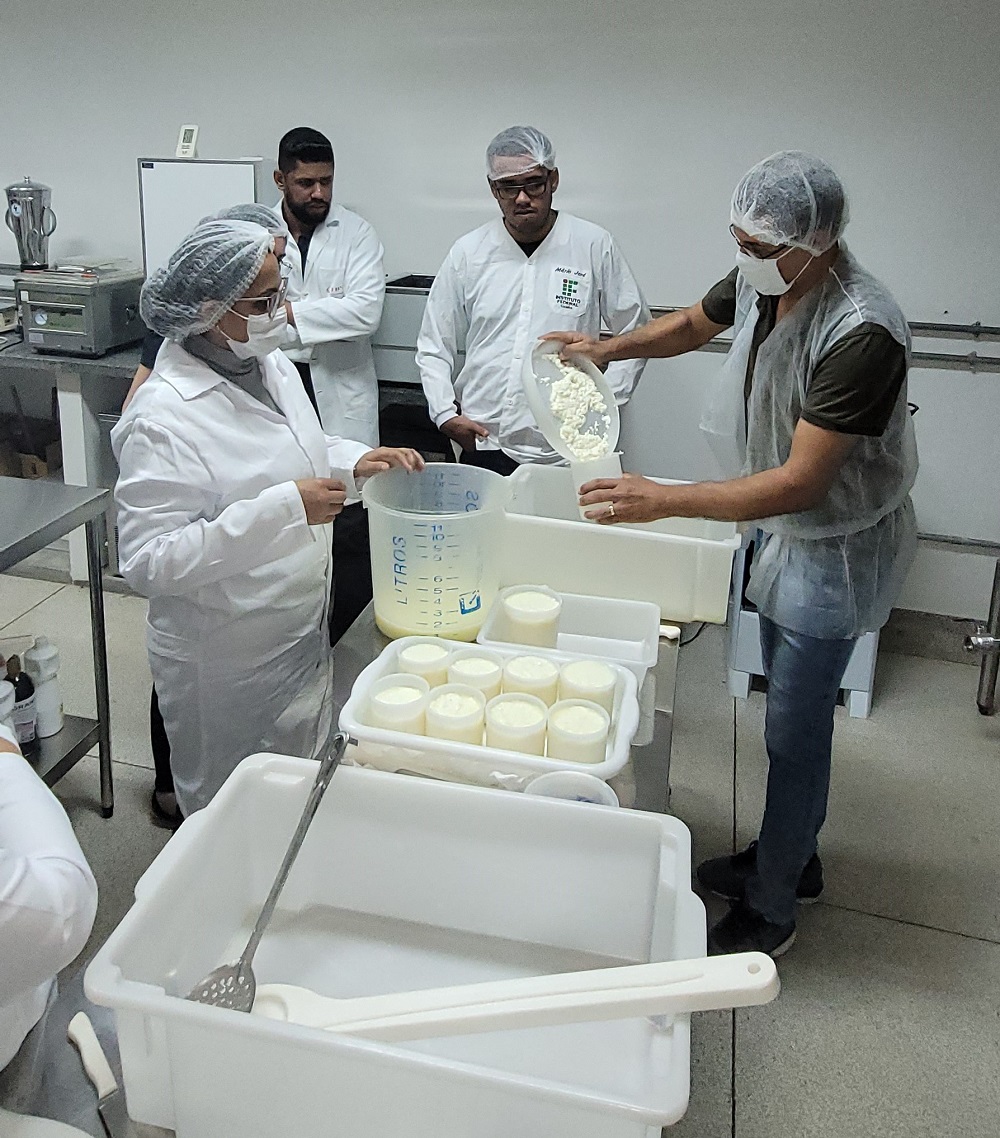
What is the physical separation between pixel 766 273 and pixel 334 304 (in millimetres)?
1705

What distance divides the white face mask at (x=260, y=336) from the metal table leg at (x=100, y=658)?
679 millimetres

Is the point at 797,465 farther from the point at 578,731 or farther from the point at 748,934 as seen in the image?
the point at 748,934

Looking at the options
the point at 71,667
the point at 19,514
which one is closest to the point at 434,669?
the point at 19,514

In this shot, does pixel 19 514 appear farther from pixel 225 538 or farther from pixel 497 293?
pixel 497 293

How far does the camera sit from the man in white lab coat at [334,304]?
3.03 meters

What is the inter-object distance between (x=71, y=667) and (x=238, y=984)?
8.16 feet

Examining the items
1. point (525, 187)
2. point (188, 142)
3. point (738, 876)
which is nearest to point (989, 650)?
point (738, 876)

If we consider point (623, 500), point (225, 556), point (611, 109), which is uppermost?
point (611, 109)

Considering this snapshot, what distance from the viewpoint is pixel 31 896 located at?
2.61 feet

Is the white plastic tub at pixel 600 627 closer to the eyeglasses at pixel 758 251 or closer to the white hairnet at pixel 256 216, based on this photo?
the eyeglasses at pixel 758 251

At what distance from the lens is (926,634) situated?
333cm

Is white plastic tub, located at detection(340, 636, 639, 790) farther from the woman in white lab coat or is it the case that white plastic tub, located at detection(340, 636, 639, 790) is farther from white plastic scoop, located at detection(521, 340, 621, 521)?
white plastic scoop, located at detection(521, 340, 621, 521)

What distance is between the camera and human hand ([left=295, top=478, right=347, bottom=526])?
1.58 meters

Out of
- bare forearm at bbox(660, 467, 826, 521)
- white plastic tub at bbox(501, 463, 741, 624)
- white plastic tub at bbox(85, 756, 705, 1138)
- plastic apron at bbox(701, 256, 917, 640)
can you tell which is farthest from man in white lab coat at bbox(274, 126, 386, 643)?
white plastic tub at bbox(85, 756, 705, 1138)
